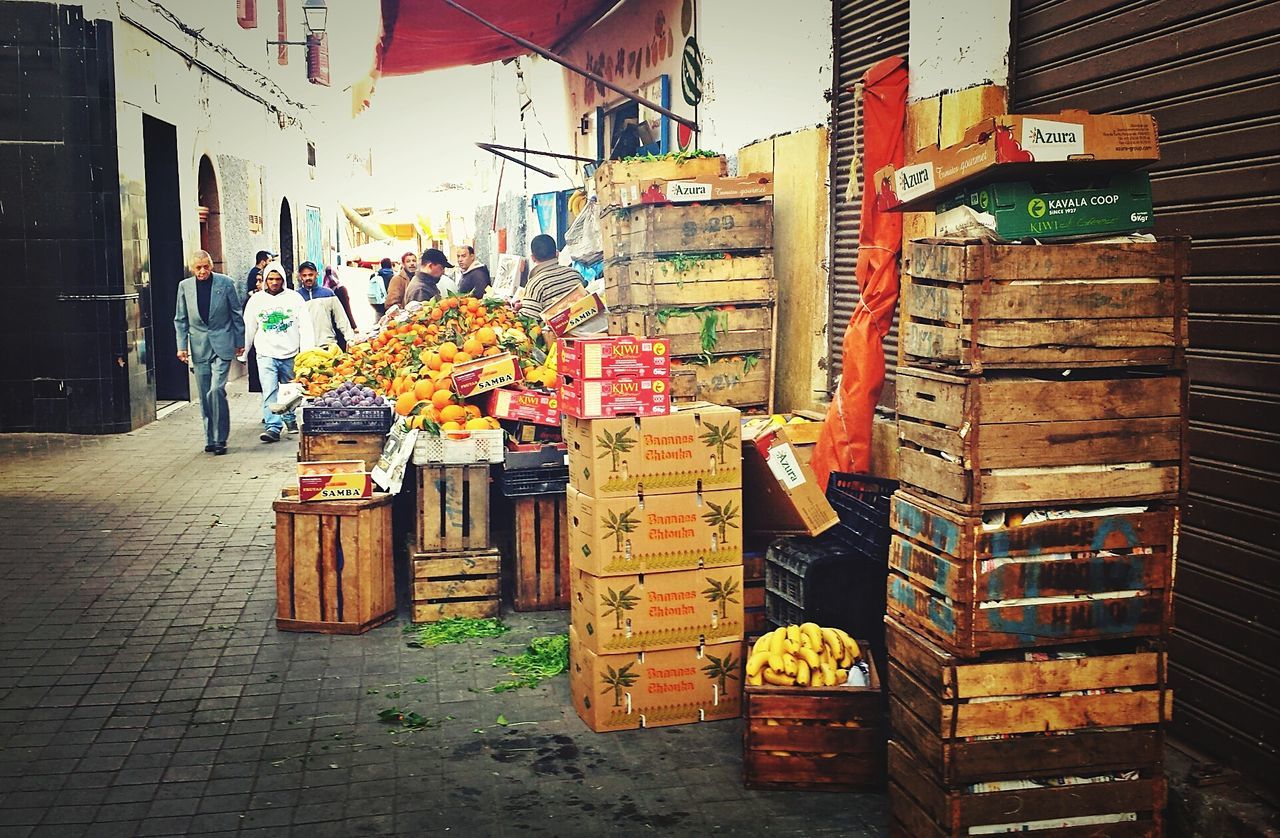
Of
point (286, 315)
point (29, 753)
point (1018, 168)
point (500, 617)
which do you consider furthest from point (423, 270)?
point (1018, 168)

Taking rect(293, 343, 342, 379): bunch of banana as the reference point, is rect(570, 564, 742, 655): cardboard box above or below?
below

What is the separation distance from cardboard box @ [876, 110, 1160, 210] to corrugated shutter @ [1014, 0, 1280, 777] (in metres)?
0.81

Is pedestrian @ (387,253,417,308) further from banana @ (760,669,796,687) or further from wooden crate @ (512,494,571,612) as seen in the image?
banana @ (760,669,796,687)

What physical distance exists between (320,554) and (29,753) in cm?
210

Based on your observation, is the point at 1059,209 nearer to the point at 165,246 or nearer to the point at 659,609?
the point at 659,609

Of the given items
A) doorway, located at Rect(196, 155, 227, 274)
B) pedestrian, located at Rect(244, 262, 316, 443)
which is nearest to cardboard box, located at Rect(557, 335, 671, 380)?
pedestrian, located at Rect(244, 262, 316, 443)

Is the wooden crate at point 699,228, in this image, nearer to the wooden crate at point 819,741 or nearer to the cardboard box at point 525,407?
the cardboard box at point 525,407

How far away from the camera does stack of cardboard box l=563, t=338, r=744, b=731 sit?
5.86 metres

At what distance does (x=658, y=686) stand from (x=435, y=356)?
13.1ft

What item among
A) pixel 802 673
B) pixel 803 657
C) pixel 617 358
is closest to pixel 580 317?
pixel 617 358

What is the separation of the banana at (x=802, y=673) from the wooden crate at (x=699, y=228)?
4.32m

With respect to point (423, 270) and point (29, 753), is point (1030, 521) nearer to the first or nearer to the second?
point (29, 753)

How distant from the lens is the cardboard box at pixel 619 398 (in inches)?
231

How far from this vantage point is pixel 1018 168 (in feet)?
14.0
